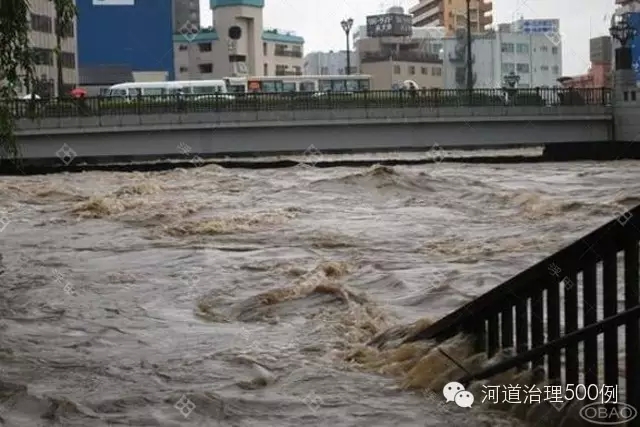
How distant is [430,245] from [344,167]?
27.5m

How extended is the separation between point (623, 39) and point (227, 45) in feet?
158

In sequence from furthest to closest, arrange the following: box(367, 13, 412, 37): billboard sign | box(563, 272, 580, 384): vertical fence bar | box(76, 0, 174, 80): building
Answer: box(367, 13, 412, 37): billboard sign → box(76, 0, 174, 80): building → box(563, 272, 580, 384): vertical fence bar

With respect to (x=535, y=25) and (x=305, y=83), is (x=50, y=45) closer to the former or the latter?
(x=305, y=83)

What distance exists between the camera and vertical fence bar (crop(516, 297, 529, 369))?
7.12 metres

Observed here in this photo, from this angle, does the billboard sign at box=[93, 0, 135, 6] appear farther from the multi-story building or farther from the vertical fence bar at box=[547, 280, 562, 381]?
the vertical fence bar at box=[547, 280, 562, 381]

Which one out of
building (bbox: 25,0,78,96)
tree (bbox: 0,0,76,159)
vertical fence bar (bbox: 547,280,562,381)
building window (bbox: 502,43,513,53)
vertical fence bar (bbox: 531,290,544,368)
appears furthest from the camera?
building window (bbox: 502,43,513,53)

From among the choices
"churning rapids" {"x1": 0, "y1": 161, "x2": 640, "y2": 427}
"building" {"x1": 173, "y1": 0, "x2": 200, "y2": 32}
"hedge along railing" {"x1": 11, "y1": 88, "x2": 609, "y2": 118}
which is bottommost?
"churning rapids" {"x1": 0, "y1": 161, "x2": 640, "y2": 427}

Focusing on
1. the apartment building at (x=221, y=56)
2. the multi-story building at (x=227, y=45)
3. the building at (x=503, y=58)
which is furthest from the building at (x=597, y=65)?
the apartment building at (x=221, y=56)

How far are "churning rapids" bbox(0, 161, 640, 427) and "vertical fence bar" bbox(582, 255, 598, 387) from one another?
100 cm

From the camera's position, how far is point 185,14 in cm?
9644

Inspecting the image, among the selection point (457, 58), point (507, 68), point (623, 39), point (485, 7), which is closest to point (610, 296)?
point (623, 39)

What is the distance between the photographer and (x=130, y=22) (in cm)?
7588

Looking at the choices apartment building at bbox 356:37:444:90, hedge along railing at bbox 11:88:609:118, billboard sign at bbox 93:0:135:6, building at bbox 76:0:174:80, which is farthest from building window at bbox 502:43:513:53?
hedge along railing at bbox 11:88:609:118

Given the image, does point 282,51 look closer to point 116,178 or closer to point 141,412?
point 116,178
